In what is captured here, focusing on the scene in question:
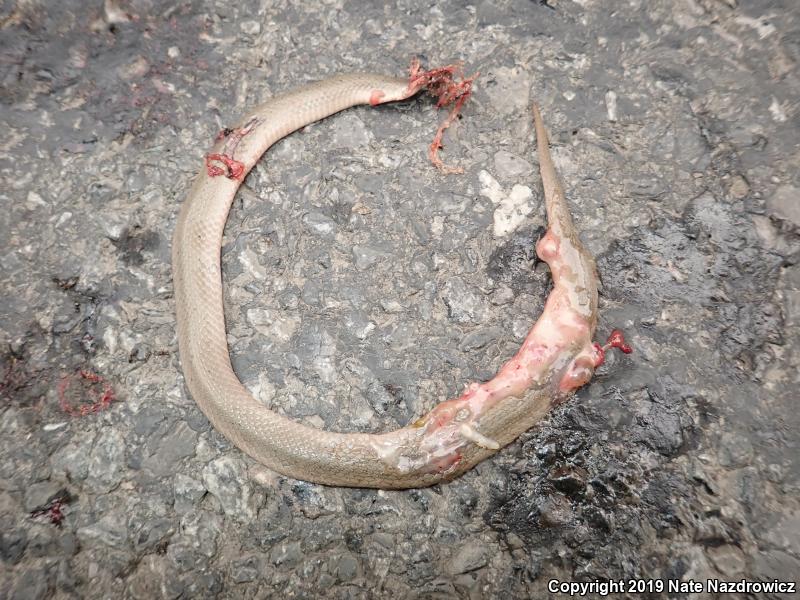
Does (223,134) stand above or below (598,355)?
above

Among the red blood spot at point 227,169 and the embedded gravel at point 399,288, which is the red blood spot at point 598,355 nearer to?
the embedded gravel at point 399,288

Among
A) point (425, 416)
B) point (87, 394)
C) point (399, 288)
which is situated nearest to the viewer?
point (425, 416)

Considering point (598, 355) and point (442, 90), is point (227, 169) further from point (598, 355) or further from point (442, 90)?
point (598, 355)

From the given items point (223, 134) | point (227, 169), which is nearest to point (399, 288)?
point (227, 169)

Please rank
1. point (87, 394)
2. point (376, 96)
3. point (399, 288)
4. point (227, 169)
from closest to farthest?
point (87, 394), point (399, 288), point (227, 169), point (376, 96)

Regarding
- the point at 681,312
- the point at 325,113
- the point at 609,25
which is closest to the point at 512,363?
the point at 681,312

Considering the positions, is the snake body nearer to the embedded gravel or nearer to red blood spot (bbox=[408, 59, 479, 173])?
the embedded gravel

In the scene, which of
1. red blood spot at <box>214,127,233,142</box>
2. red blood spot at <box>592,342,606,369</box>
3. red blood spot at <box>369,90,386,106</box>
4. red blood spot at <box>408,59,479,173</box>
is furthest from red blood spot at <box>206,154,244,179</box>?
red blood spot at <box>592,342,606,369</box>

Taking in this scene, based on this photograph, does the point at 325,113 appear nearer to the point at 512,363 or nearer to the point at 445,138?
the point at 445,138
